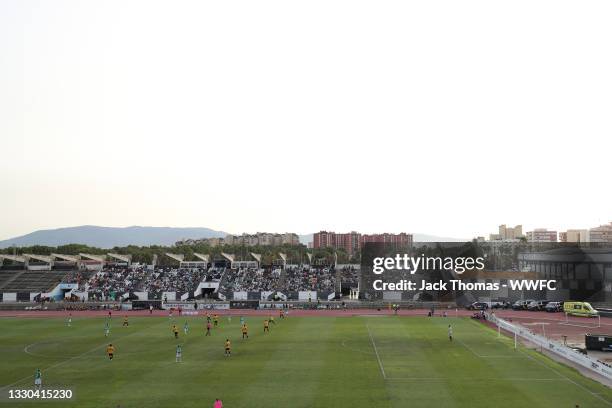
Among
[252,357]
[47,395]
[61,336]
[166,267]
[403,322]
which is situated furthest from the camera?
[166,267]

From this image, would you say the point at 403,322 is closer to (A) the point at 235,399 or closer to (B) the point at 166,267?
(A) the point at 235,399

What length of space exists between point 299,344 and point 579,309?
144 ft

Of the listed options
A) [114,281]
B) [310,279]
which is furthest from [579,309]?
[114,281]

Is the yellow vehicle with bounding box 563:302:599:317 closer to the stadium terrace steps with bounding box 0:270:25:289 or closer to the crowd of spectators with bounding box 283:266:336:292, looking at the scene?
the crowd of spectators with bounding box 283:266:336:292

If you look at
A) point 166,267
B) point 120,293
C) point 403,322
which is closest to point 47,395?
point 403,322

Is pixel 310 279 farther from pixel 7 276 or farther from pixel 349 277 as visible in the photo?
pixel 7 276

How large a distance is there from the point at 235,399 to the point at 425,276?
7594 centimetres

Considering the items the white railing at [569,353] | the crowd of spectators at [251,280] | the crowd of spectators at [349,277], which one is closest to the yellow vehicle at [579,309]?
the white railing at [569,353]

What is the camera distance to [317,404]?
1179 inches

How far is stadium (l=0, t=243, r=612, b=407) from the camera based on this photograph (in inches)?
1280

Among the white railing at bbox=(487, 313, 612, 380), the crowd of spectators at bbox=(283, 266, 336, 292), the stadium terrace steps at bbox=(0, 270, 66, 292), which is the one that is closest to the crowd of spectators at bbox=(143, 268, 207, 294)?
the crowd of spectators at bbox=(283, 266, 336, 292)

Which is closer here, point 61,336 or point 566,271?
point 61,336

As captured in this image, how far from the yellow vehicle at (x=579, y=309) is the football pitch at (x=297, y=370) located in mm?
20822

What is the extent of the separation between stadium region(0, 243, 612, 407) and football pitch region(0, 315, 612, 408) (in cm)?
13
